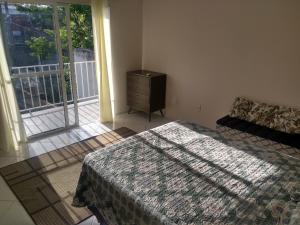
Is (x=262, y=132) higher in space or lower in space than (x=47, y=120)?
higher

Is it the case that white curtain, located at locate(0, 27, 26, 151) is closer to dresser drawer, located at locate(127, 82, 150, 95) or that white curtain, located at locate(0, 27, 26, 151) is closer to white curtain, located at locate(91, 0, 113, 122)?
white curtain, located at locate(91, 0, 113, 122)

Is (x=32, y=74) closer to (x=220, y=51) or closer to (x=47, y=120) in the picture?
(x=47, y=120)

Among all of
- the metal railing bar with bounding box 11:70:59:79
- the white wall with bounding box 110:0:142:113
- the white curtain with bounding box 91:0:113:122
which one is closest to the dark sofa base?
the white curtain with bounding box 91:0:113:122

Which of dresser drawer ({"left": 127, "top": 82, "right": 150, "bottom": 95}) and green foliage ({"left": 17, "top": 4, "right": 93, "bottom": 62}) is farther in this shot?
dresser drawer ({"left": 127, "top": 82, "right": 150, "bottom": 95})

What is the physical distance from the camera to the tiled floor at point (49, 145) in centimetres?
220

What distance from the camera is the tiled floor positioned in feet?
7.22

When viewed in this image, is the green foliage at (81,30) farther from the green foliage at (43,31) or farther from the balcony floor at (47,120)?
the balcony floor at (47,120)

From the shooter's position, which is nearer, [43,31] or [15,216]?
[15,216]

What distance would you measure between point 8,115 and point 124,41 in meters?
2.26

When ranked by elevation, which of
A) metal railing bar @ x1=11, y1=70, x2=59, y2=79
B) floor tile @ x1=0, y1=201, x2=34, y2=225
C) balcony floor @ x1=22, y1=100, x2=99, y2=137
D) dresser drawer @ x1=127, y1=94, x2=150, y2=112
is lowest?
floor tile @ x1=0, y1=201, x2=34, y2=225

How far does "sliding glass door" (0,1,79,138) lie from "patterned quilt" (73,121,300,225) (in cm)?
207

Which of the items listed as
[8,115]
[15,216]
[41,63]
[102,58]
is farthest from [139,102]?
[15,216]

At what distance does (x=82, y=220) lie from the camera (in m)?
2.18

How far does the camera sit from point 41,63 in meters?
3.55
